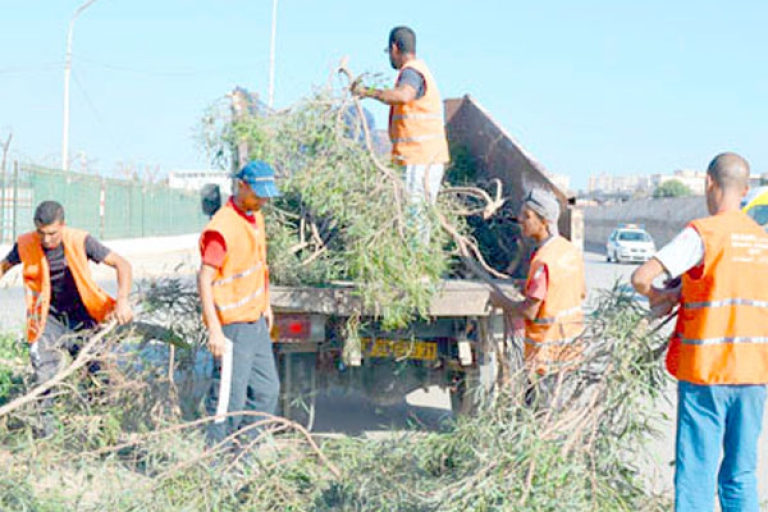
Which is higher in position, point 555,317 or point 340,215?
point 340,215

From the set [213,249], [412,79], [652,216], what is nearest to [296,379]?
[213,249]

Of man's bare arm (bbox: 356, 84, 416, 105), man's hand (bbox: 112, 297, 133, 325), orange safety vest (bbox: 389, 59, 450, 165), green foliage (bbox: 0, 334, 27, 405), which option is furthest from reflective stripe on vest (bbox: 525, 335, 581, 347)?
green foliage (bbox: 0, 334, 27, 405)

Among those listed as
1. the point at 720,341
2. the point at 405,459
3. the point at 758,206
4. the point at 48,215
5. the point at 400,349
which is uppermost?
the point at 758,206

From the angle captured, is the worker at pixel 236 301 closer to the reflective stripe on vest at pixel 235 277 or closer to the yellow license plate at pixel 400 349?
the reflective stripe on vest at pixel 235 277

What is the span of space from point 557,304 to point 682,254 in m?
0.89

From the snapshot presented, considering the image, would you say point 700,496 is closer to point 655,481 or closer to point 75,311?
point 655,481

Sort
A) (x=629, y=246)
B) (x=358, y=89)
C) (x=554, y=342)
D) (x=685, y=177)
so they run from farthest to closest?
1. (x=685, y=177)
2. (x=629, y=246)
3. (x=358, y=89)
4. (x=554, y=342)

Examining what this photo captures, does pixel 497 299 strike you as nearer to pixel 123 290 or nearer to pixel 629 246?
pixel 123 290

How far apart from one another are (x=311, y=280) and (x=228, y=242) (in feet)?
2.78

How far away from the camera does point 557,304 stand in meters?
4.42

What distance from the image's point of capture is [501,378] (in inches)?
175

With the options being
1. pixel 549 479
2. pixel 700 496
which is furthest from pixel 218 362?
pixel 700 496

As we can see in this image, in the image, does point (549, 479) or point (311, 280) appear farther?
point (311, 280)

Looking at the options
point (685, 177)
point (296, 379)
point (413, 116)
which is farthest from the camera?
point (685, 177)
